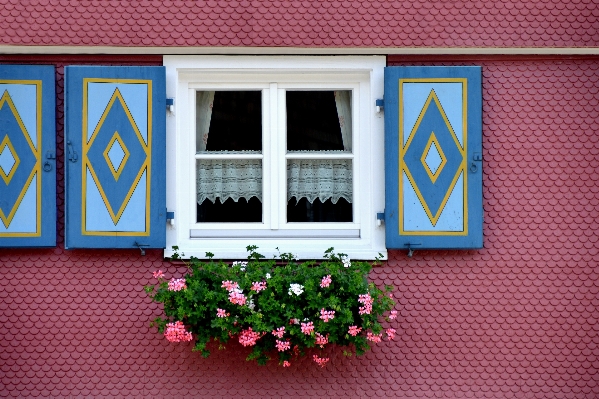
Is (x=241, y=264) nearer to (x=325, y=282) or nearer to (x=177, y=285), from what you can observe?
(x=177, y=285)

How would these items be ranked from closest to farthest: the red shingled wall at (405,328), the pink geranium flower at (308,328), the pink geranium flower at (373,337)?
the pink geranium flower at (308,328) → the pink geranium flower at (373,337) → the red shingled wall at (405,328)

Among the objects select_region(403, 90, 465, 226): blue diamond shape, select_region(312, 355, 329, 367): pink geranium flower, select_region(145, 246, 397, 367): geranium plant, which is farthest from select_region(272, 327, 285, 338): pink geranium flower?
select_region(403, 90, 465, 226): blue diamond shape

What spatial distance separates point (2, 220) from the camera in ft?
17.1

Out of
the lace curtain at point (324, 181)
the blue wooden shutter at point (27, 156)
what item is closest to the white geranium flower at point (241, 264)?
the lace curtain at point (324, 181)

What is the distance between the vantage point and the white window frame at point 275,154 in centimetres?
533

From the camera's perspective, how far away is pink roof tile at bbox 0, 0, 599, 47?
5.31 meters

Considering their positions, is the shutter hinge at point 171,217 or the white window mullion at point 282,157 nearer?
the shutter hinge at point 171,217

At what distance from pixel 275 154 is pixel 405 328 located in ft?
5.17

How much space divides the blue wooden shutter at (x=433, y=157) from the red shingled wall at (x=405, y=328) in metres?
0.22

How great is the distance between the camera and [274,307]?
4.81 meters

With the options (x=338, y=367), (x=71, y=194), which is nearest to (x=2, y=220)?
(x=71, y=194)

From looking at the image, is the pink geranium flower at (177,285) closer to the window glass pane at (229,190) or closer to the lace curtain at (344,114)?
the window glass pane at (229,190)

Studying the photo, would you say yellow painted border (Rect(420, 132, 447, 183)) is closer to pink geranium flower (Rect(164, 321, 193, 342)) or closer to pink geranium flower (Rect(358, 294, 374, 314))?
pink geranium flower (Rect(358, 294, 374, 314))

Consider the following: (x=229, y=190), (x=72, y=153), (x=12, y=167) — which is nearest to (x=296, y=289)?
(x=229, y=190)
